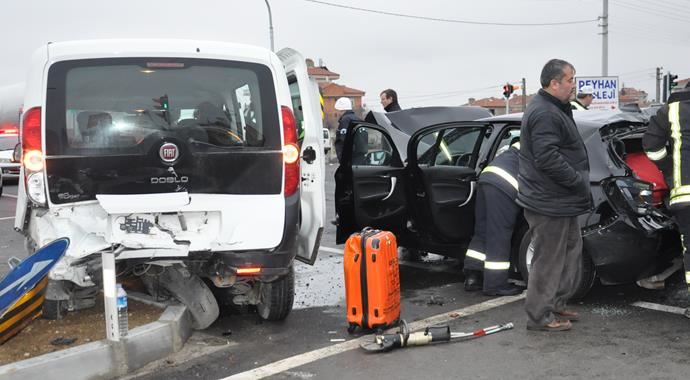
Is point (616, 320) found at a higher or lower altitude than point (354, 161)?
lower

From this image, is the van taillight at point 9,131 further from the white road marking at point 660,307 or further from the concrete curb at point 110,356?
the white road marking at point 660,307

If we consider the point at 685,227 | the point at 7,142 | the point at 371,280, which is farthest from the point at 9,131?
the point at 685,227

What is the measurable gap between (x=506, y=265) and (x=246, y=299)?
6.97 ft

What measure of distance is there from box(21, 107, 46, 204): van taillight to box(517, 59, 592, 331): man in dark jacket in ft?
10.1

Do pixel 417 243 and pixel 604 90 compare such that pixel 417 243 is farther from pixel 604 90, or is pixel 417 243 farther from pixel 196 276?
pixel 604 90

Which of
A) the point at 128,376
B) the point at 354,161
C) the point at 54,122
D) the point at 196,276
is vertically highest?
the point at 54,122

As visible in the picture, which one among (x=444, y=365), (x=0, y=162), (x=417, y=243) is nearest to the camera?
(x=444, y=365)

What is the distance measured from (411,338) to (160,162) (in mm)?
1944

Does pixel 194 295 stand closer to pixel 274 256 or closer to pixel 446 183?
pixel 274 256

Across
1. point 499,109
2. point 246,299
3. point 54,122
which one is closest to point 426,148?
point 246,299

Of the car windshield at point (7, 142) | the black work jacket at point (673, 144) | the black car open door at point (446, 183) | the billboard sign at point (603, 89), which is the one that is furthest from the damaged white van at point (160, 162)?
the car windshield at point (7, 142)

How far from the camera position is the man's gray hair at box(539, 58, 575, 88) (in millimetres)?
4648

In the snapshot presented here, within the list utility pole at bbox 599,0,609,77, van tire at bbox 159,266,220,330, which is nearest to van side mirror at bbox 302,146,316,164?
van tire at bbox 159,266,220,330

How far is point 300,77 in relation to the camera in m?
5.08
